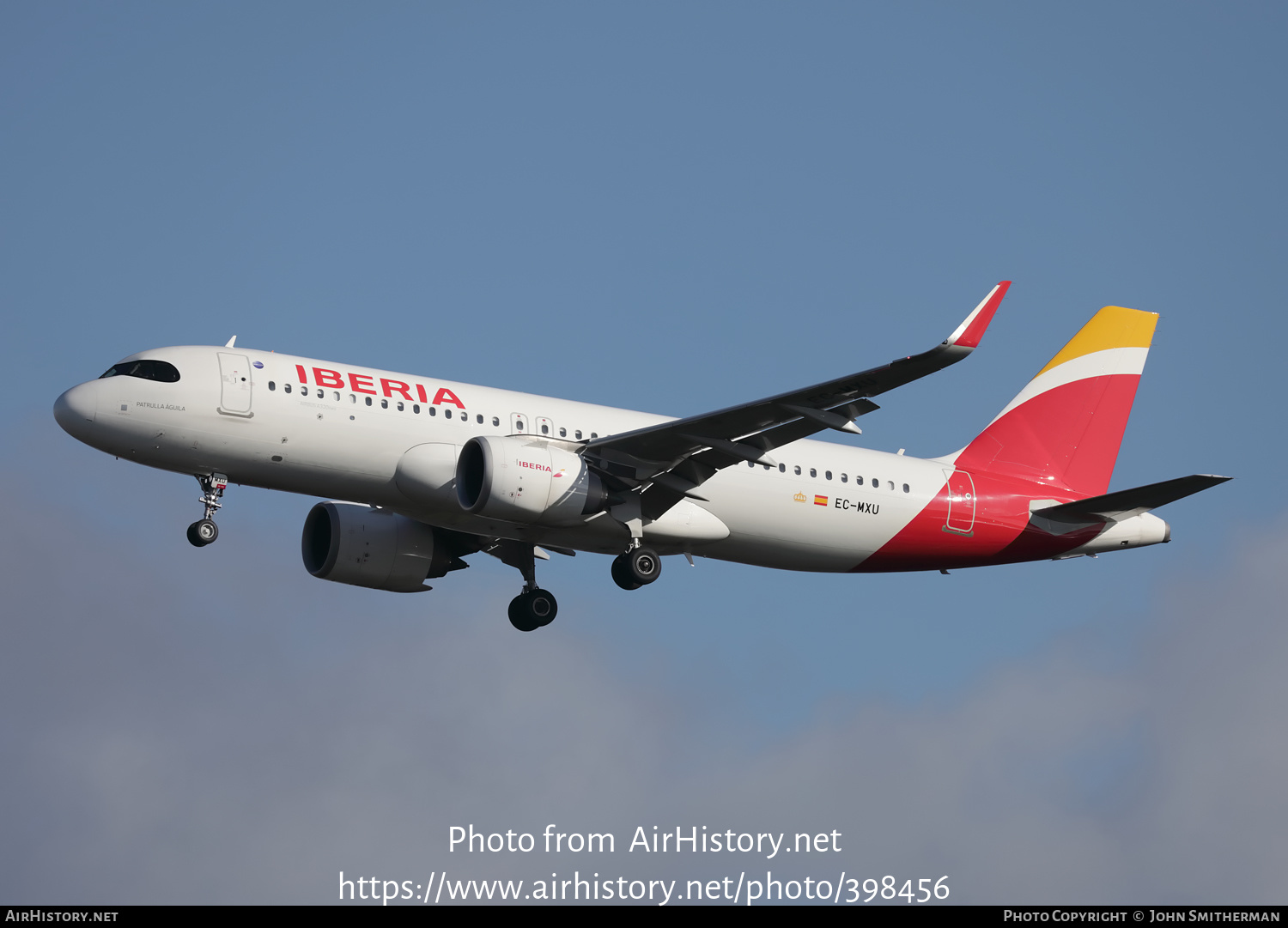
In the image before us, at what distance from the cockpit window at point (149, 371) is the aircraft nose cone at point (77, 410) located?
64 centimetres

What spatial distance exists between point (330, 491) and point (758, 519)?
9.34 meters

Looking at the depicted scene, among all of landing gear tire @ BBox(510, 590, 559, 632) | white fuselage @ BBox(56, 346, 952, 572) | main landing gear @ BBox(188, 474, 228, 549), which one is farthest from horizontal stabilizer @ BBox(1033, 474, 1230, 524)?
main landing gear @ BBox(188, 474, 228, 549)

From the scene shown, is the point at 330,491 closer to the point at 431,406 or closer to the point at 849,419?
the point at 431,406

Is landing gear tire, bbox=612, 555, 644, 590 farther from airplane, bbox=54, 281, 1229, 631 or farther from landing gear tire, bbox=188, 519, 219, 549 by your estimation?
landing gear tire, bbox=188, 519, 219, 549

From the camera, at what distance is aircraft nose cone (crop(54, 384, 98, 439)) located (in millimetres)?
32719

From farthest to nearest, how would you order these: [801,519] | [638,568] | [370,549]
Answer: [370,549] → [801,519] → [638,568]

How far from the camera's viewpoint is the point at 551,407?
35.5 meters

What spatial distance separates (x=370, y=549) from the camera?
3847cm

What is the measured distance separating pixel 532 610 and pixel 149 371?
10597mm

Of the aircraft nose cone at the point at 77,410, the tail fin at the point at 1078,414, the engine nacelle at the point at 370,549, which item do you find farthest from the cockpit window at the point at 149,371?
the tail fin at the point at 1078,414

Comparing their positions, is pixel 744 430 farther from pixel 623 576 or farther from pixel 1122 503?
pixel 1122 503

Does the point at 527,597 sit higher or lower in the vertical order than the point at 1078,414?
lower

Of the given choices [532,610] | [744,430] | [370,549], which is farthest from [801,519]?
[370,549]

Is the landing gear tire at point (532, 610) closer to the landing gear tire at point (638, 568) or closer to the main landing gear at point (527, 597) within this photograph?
the main landing gear at point (527, 597)
